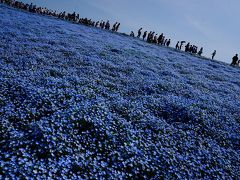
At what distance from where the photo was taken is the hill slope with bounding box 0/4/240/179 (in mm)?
7730

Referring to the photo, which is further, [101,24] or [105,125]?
[101,24]

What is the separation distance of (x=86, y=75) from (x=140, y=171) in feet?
28.4

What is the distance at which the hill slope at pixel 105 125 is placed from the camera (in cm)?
773

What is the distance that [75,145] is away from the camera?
8.45 m

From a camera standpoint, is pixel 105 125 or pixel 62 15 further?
pixel 62 15

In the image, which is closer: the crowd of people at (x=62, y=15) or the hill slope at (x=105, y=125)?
the hill slope at (x=105, y=125)

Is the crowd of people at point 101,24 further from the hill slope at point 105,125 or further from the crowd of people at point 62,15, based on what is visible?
the hill slope at point 105,125

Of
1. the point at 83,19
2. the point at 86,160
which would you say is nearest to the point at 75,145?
the point at 86,160

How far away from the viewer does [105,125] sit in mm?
9656

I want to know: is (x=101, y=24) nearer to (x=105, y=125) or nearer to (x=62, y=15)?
(x=62, y=15)

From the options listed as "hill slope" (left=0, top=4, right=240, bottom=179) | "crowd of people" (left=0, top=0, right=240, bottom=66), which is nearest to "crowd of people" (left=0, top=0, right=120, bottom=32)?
"crowd of people" (left=0, top=0, right=240, bottom=66)

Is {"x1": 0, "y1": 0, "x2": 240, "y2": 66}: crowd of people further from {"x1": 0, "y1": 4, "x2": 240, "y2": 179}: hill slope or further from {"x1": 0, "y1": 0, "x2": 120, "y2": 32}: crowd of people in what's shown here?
{"x1": 0, "y1": 4, "x2": 240, "y2": 179}: hill slope

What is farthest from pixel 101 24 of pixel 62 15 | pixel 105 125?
pixel 105 125

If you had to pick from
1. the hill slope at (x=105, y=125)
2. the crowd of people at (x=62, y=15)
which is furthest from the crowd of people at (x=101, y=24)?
the hill slope at (x=105, y=125)
